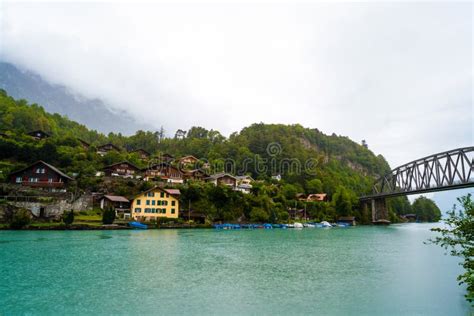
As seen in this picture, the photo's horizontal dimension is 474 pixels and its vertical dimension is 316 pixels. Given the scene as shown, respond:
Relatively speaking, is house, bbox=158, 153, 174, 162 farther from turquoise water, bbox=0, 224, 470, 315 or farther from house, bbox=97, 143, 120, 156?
turquoise water, bbox=0, 224, 470, 315

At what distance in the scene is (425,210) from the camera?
133125 mm

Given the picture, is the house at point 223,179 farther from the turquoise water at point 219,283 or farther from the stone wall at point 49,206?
the turquoise water at point 219,283

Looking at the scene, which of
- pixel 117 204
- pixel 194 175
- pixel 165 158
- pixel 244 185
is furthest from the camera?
pixel 165 158

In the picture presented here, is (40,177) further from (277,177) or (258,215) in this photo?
(277,177)

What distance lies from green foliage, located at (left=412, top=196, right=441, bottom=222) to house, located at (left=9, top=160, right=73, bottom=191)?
135265 mm

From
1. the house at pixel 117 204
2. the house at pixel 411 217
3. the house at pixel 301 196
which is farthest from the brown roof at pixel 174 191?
the house at pixel 411 217

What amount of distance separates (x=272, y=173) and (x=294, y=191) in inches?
692

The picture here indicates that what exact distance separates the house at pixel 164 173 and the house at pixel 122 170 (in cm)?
227

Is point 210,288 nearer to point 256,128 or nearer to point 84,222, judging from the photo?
point 84,222

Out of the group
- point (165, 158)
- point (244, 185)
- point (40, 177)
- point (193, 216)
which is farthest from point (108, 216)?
point (165, 158)

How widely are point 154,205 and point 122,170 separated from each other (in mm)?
16041

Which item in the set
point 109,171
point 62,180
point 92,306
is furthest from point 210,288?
point 109,171

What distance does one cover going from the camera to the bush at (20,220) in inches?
1449

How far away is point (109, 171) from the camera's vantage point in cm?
6078
